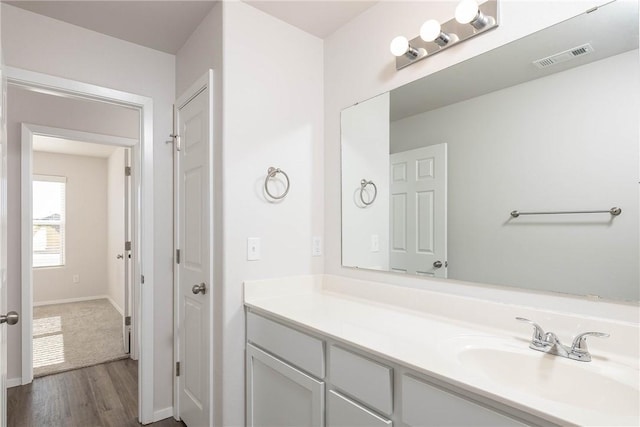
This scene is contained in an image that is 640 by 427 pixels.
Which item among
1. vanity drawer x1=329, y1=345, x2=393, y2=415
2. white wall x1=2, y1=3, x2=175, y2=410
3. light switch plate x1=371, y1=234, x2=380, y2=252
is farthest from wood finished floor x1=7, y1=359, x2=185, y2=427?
light switch plate x1=371, y1=234, x2=380, y2=252

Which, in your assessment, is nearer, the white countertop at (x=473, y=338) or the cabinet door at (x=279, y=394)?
the white countertop at (x=473, y=338)

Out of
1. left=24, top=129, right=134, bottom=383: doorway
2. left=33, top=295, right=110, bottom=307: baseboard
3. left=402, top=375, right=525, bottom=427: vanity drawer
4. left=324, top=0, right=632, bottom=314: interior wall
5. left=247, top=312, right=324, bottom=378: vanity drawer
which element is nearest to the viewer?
left=402, top=375, right=525, bottom=427: vanity drawer

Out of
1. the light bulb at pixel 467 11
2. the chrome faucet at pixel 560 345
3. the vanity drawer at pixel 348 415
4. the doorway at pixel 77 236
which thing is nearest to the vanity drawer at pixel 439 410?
the vanity drawer at pixel 348 415

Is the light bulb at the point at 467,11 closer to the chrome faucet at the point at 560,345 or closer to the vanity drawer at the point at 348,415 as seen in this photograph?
the chrome faucet at the point at 560,345

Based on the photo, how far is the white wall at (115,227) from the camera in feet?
16.7

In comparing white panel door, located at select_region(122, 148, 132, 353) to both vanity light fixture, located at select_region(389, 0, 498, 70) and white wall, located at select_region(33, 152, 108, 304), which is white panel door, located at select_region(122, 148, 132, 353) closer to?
white wall, located at select_region(33, 152, 108, 304)

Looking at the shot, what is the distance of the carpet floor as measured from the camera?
129 inches

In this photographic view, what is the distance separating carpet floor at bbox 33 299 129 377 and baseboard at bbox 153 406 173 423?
1.37 m

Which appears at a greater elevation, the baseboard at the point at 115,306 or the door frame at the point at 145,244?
the door frame at the point at 145,244

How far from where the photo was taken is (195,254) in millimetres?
2090

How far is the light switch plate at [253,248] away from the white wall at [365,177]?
0.51 m

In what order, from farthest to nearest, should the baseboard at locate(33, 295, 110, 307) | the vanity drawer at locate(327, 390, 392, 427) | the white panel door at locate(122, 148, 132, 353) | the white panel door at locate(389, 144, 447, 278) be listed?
the baseboard at locate(33, 295, 110, 307)
the white panel door at locate(122, 148, 132, 353)
the white panel door at locate(389, 144, 447, 278)
the vanity drawer at locate(327, 390, 392, 427)

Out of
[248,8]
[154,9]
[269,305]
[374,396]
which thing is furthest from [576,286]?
[154,9]

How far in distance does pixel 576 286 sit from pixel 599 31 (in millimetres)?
838
